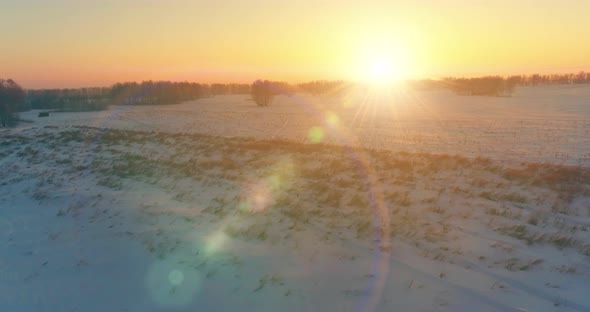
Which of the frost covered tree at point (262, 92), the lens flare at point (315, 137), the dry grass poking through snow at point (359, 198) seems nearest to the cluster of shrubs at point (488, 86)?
the frost covered tree at point (262, 92)

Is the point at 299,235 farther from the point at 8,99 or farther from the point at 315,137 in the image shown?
the point at 8,99

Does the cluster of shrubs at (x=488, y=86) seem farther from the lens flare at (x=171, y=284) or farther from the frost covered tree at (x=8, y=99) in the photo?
the lens flare at (x=171, y=284)

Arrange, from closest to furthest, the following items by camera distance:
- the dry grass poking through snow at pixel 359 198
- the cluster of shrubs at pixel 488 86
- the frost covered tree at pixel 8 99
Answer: the dry grass poking through snow at pixel 359 198
the frost covered tree at pixel 8 99
the cluster of shrubs at pixel 488 86

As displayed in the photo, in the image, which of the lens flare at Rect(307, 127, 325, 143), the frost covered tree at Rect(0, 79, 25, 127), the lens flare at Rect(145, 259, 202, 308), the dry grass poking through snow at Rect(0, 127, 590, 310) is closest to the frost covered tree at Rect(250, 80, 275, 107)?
the frost covered tree at Rect(0, 79, 25, 127)

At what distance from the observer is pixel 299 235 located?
25.7 ft

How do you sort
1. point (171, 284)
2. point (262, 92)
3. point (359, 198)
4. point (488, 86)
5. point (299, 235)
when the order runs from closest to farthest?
point (171, 284)
point (299, 235)
point (359, 198)
point (262, 92)
point (488, 86)

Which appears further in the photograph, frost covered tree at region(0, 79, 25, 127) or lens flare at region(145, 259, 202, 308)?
frost covered tree at region(0, 79, 25, 127)

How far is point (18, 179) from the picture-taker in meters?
13.9

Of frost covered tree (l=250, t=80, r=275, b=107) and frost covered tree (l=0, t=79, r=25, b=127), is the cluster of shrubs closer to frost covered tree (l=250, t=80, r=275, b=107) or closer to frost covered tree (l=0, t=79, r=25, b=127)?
frost covered tree (l=250, t=80, r=275, b=107)

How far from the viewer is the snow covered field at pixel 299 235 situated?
19.1 ft

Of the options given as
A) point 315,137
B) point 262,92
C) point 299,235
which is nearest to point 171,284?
point 299,235

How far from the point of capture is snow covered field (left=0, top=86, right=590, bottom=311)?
5.84 meters

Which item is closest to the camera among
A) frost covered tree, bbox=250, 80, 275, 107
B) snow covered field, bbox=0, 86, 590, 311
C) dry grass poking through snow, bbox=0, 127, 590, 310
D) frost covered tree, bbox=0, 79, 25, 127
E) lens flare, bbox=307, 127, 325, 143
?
snow covered field, bbox=0, 86, 590, 311

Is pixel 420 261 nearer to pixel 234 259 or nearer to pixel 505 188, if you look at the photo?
pixel 234 259
